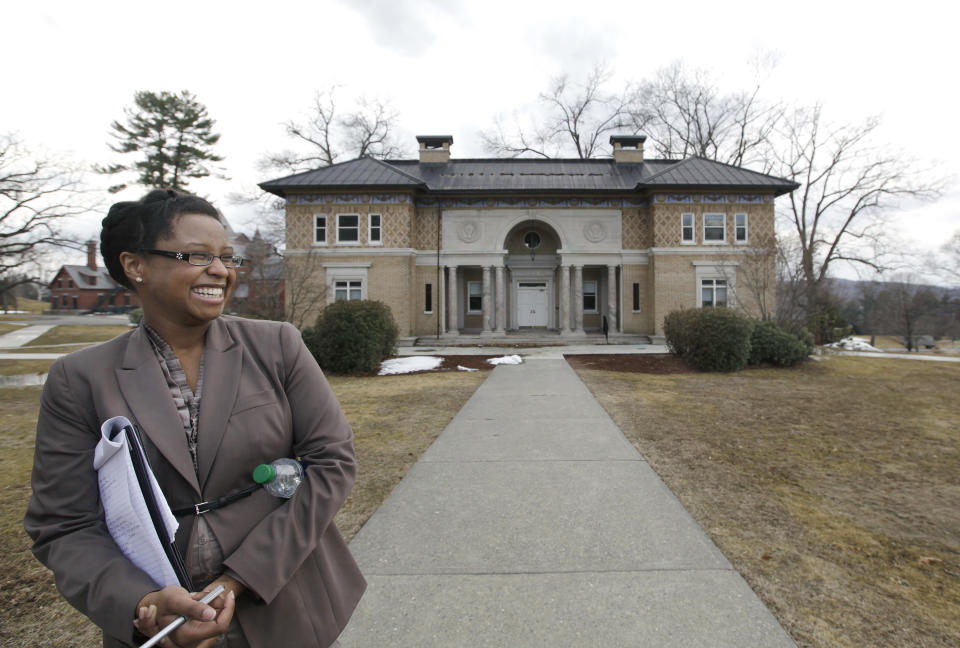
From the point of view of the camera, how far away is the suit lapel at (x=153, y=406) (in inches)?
60.7

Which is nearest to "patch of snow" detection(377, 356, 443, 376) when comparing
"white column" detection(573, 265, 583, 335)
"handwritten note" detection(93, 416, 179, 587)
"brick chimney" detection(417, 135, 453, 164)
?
"white column" detection(573, 265, 583, 335)

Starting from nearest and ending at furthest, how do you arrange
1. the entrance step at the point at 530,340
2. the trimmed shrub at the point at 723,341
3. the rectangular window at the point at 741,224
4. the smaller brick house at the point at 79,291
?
the trimmed shrub at the point at 723,341, the entrance step at the point at 530,340, the rectangular window at the point at 741,224, the smaller brick house at the point at 79,291

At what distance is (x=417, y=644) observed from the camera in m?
2.66

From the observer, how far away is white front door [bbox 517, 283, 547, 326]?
96.7ft

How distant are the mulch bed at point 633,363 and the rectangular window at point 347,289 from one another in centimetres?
1215

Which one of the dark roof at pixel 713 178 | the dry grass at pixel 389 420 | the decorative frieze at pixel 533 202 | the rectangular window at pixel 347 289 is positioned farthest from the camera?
the decorative frieze at pixel 533 202

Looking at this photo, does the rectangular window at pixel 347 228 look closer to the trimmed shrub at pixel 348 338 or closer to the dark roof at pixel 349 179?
the dark roof at pixel 349 179

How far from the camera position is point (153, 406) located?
1586 mm

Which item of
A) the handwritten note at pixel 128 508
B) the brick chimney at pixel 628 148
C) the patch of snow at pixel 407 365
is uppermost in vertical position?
the brick chimney at pixel 628 148

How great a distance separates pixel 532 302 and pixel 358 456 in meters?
23.8

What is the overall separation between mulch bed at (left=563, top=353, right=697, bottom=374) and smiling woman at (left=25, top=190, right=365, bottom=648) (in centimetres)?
1350

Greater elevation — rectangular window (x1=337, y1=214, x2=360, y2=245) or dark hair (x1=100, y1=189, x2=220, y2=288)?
rectangular window (x1=337, y1=214, x2=360, y2=245)

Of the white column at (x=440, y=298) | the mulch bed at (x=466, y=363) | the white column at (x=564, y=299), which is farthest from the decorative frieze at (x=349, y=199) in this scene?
the mulch bed at (x=466, y=363)

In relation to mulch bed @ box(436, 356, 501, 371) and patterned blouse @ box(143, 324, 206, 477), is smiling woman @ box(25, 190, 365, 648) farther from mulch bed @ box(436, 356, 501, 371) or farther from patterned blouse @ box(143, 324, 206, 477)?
mulch bed @ box(436, 356, 501, 371)
